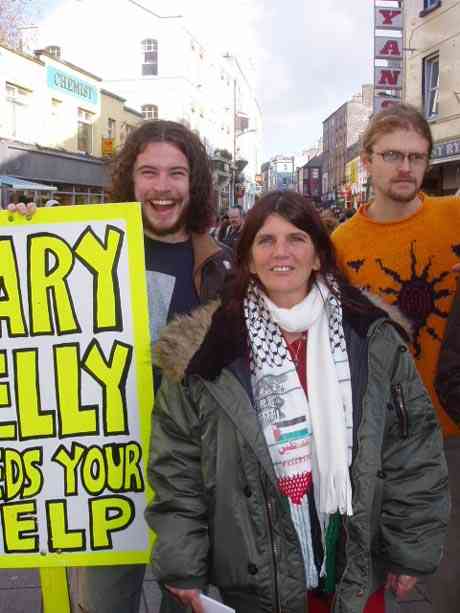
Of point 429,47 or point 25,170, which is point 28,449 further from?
point 25,170

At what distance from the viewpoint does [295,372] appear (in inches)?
82.0

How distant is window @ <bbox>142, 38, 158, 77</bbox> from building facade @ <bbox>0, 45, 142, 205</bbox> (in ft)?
24.2

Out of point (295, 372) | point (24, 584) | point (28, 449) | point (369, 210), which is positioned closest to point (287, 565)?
point (295, 372)

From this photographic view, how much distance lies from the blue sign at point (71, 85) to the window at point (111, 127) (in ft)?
6.03

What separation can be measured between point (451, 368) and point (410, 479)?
1.64 feet

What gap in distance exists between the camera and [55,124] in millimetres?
21797

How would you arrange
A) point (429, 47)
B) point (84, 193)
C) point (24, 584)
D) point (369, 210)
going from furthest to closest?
point (84, 193) < point (429, 47) < point (24, 584) < point (369, 210)

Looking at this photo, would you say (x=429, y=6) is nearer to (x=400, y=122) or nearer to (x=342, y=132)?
(x=400, y=122)

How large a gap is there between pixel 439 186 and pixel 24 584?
14.9 metres

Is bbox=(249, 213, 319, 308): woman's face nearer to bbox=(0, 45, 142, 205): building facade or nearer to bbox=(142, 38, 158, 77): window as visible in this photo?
bbox=(0, 45, 142, 205): building facade

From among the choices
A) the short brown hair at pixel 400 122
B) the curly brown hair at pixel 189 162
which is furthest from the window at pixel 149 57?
the curly brown hair at pixel 189 162

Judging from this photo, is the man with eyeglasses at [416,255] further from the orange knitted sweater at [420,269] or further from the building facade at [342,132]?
the building facade at [342,132]

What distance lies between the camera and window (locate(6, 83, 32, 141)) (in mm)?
18875

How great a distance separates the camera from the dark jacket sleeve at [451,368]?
7.78 feet
